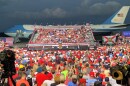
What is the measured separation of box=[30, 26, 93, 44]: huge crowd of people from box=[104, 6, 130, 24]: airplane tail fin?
82.5 feet

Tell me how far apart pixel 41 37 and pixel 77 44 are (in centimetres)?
1741

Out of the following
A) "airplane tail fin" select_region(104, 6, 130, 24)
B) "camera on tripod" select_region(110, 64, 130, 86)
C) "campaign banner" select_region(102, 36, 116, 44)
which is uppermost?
"camera on tripod" select_region(110, 64, 130, 86)

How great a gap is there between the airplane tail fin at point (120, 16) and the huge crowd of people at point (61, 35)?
2516 cm

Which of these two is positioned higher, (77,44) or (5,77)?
(5,77)

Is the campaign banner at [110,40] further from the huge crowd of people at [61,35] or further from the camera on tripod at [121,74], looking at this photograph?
the camera on tripod at [121,74]

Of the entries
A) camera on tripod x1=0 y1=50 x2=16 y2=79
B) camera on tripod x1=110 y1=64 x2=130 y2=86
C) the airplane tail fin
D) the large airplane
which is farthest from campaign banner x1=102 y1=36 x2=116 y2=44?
camera on tripod x1=110 y1=64 x2=130 y2=86

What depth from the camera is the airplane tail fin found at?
97.1 metres

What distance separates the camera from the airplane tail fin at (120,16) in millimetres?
97075

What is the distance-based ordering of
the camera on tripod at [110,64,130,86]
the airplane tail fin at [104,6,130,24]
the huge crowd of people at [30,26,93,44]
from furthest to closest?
1. the airplane tail fin at [104,6,130,24]
2. the huge crowd of people at [30,26,93,44]
3. the camera on tripod at [110,64,130,86]

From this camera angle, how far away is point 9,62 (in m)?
7.99

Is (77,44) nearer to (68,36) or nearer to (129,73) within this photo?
(68,36)

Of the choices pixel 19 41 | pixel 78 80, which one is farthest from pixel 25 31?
pixel 78 80

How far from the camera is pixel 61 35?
68.2 m

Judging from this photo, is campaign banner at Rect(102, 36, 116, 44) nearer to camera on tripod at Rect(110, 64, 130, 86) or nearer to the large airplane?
the large airplane
